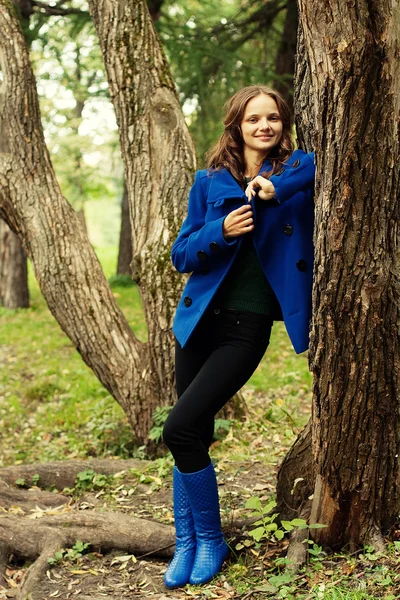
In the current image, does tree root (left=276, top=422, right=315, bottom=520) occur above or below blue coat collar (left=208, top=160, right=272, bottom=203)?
below

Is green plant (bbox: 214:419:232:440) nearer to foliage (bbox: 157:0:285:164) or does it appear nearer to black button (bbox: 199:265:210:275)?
black button (bbox: 199:265:210:275)

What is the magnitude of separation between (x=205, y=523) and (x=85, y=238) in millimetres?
2897

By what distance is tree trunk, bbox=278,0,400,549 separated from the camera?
232cm

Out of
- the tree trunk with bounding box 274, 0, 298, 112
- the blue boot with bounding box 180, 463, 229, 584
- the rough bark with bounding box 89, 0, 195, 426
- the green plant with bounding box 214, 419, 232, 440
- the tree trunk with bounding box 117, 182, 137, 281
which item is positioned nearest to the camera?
the blue boot with bounding box 180, 463, 229, 584

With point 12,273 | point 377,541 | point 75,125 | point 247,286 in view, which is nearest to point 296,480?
point 377,541

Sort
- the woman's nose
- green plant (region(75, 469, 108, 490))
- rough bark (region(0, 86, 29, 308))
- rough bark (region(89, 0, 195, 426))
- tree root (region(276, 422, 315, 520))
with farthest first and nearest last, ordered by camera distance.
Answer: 1. rough bark (region(0, 86, 29, 308))
2. rough bark (region(89, 0, 195, 426))
3. green plant (region(75, 469, 108, 490))
4. tree root (region(276, 422, 315, 520))
5. the woman's nose

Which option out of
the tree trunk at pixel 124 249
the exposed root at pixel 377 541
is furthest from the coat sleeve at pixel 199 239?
the tree trunk at pixel 124 249

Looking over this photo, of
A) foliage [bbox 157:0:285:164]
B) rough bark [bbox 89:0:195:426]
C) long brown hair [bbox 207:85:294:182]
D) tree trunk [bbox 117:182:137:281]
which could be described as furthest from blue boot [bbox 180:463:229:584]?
tree trunk [bbox 117:182:137:281]

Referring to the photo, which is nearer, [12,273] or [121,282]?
[12,273]

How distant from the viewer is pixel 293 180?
288 cm

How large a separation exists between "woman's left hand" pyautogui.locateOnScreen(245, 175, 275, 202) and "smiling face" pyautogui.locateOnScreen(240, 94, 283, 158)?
27 centimetres

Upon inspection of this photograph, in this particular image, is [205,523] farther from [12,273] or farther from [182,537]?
[12,273]

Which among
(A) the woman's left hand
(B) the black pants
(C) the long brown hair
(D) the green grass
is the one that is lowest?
(D) the green grass

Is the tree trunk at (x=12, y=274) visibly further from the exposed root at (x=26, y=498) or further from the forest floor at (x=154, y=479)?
the exposed root at (x=26, y=498)
